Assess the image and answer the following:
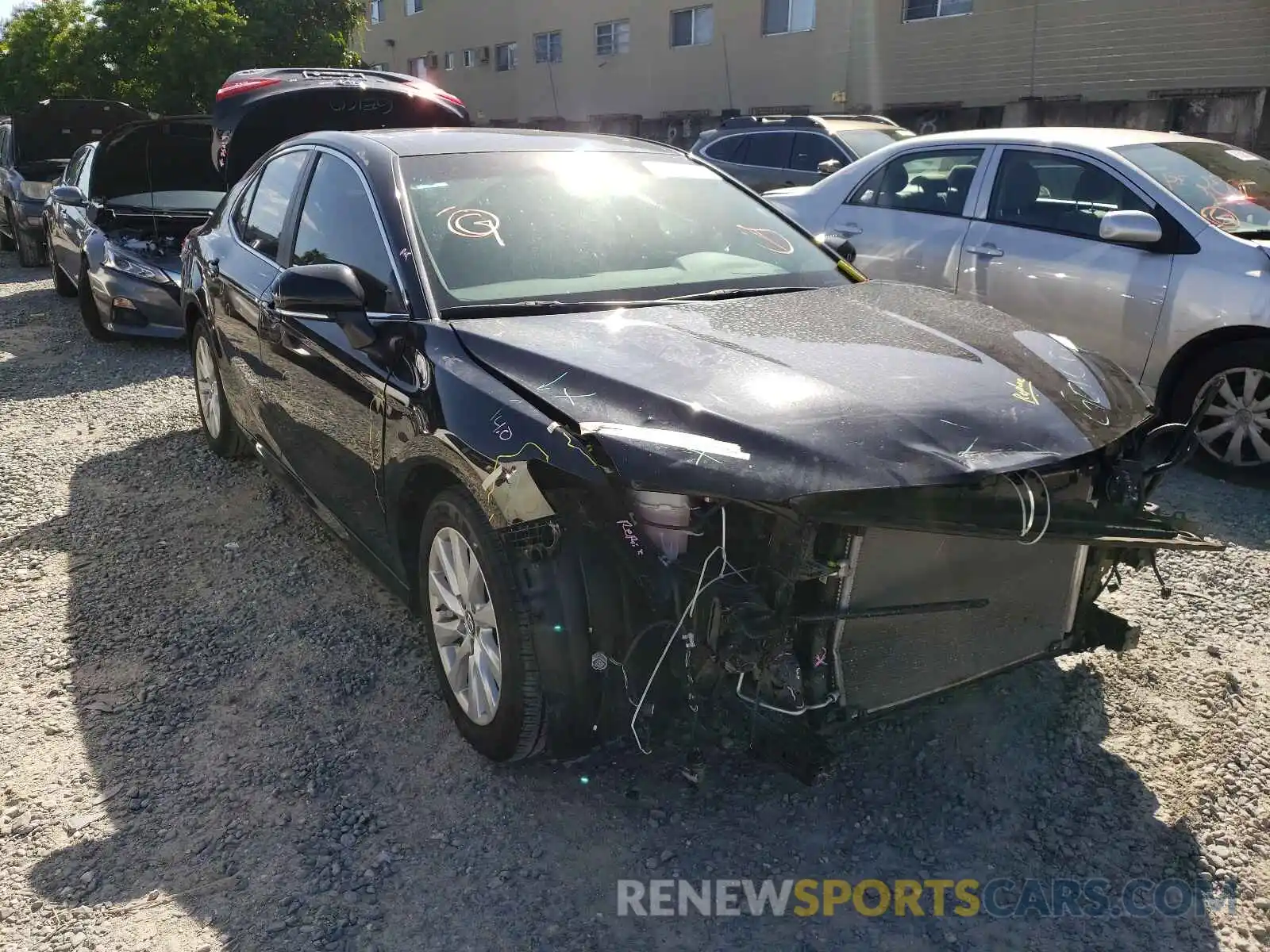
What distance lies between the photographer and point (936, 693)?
266 centimetres

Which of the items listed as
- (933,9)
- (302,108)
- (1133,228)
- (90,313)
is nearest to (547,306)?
(1133,228)

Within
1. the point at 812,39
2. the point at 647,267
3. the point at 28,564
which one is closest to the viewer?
the point at 647,267

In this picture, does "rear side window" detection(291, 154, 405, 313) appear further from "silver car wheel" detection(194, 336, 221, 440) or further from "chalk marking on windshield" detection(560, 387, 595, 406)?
"silver car wheel" detection(194, 336, 221, 440)

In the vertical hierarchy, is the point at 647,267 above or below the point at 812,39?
below

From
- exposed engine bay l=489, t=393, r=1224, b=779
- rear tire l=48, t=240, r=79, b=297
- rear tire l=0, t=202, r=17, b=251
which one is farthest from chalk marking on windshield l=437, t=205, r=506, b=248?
rear tire l=0, t=202, r=17, b=251

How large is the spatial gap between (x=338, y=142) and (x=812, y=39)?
1817 cm

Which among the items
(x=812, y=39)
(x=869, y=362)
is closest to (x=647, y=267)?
(x=869, y=362)

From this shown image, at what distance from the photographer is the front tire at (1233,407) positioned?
4.82 meters

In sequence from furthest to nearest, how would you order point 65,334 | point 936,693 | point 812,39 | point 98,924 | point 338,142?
point 812,39 < point 65,334 < point 338,142 < point 936,693 < point 98,924

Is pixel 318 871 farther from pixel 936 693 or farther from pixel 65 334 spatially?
pixel 65 334

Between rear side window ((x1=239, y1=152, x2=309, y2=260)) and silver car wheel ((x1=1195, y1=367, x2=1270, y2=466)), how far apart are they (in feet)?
14.2

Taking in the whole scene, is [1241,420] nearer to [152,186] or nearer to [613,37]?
[152,186]

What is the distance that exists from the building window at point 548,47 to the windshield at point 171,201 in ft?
65.4

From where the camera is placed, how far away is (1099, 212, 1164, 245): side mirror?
4.95 m
